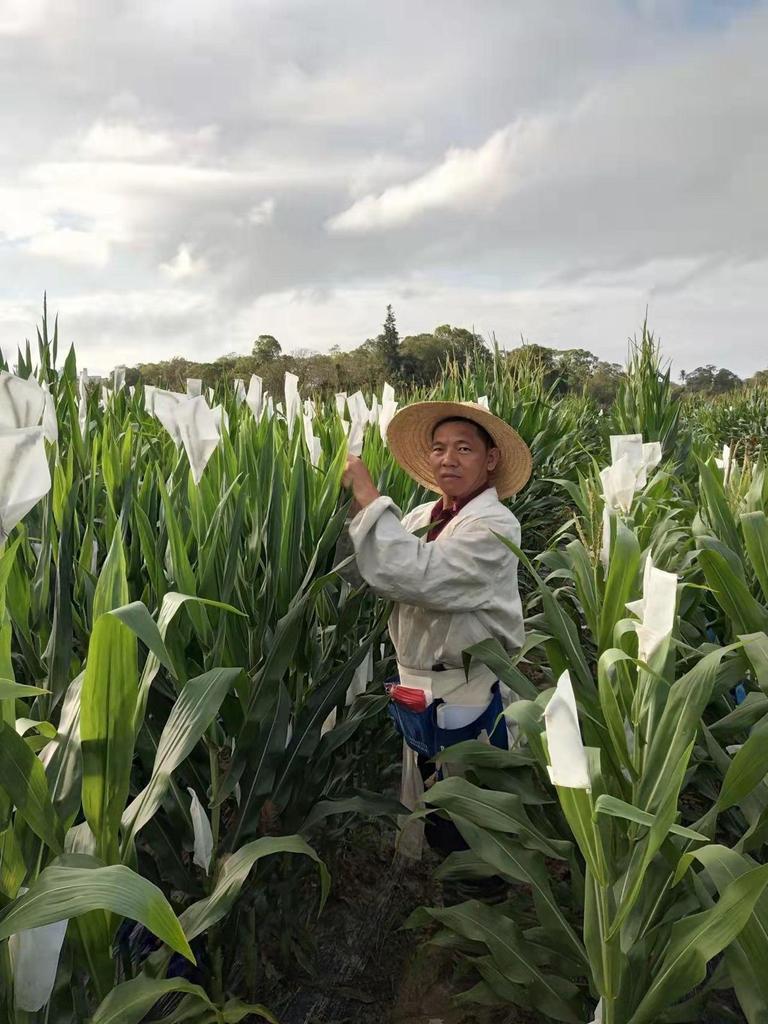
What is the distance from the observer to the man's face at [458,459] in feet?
5.81

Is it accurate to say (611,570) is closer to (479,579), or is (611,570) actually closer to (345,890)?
(479,579)

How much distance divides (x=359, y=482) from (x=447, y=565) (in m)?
0.26

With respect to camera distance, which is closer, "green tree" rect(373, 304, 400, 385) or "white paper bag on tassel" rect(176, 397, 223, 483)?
"white paper bag on tassel" rect(176, 397, 223, 483)

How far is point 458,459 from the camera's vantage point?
1769 mm

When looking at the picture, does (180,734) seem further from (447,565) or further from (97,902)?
(447,565)

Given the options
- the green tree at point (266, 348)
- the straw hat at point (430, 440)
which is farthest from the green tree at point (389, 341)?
the straw hat at point (430, 440)

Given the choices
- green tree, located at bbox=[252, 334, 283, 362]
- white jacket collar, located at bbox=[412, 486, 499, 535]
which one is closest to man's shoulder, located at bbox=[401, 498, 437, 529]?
white jacket collar, located at bbox=[412, 486, 499, 535]

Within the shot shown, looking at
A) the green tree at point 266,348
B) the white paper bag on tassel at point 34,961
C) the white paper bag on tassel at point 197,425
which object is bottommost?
the white paper bag on tassel at point 34,961

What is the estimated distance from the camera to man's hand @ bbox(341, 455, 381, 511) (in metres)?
1.46

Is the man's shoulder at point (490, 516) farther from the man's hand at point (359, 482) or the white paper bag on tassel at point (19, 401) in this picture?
the white paper bag on tassel at point (19, 401)

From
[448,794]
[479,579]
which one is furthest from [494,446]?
[448,794]

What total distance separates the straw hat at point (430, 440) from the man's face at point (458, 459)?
0.04 meters

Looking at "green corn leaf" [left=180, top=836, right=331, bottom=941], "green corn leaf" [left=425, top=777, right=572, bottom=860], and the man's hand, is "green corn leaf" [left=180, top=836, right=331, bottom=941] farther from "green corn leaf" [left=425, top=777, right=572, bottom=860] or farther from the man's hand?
the man's hand

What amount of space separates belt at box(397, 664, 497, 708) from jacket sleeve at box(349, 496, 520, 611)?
0.18 meters
